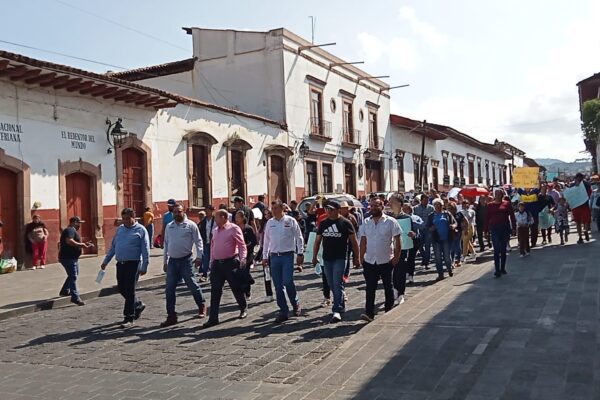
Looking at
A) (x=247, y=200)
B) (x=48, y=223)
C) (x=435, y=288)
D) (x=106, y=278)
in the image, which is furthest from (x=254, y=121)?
(x=435, y=288)

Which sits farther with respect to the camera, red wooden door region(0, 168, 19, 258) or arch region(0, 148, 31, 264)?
arch region(0, 148, 31, 264)

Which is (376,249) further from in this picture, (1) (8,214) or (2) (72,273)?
(1) (8,214)

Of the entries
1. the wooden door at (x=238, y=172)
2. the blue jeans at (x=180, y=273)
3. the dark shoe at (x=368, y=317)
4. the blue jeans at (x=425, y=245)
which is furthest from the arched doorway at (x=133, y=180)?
the dark shoe at (x=368, y=317)

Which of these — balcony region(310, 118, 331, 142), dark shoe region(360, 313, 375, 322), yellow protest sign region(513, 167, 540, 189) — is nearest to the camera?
dark shoe region(360, 313, 375, 322)

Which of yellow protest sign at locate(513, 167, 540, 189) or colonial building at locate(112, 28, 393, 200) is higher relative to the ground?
colonial building at locate(112, 28, 393, 200)

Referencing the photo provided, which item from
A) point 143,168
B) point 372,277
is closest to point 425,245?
point 372,277

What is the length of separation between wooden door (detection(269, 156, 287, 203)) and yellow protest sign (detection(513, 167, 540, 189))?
10.3 meters

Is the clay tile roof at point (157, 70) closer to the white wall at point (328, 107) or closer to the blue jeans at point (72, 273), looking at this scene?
the white wall at point (328, 107)

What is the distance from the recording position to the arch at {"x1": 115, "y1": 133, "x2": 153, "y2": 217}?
1872 centimetres

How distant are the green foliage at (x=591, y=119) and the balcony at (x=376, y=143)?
37.6ft

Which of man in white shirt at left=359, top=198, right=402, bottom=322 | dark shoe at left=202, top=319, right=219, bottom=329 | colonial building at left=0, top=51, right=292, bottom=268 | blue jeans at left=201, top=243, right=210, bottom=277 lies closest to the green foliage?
colonial building at left=0, top=51, right=292, bottom=268

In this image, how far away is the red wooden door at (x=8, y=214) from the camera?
1545 cm

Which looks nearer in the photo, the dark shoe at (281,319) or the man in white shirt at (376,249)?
the man in white shirt at (376,249)

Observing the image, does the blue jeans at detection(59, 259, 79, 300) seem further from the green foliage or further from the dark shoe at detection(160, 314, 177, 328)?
the green foliage
